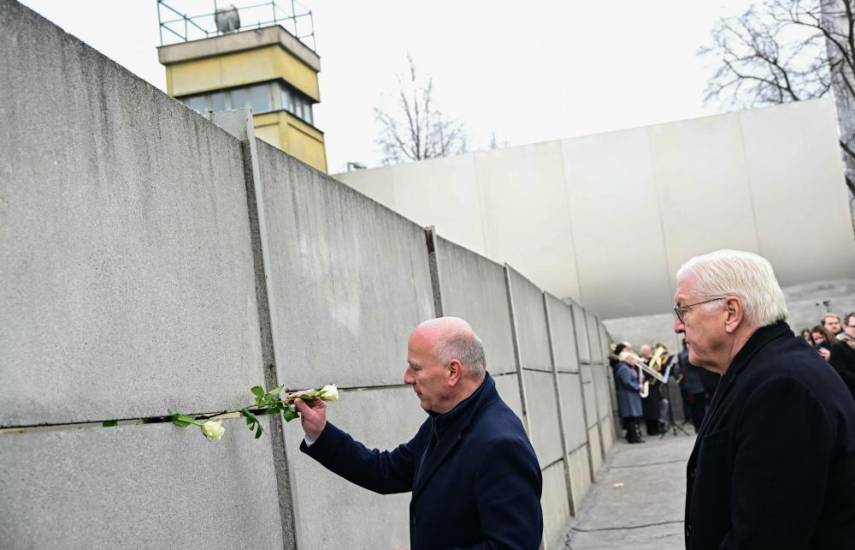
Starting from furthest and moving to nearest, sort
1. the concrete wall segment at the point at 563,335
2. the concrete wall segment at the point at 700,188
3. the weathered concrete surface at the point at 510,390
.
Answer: the concrete wall segment at the point at 700,188 < the concrete wall segment at the point at 563,335 < the weathered concrete surface at the point at 510,390

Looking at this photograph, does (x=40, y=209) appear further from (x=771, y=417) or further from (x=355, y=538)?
(x=355, y=538)

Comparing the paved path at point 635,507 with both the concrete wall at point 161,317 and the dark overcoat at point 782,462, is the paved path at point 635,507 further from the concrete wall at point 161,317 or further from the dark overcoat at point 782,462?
the dark overcoat at point 782,462

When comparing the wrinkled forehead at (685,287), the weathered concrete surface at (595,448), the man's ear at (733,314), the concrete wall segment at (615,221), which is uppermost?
the concrete wall segment at (615,221)

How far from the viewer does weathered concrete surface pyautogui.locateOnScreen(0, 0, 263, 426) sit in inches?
103

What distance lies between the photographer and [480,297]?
8594 mm

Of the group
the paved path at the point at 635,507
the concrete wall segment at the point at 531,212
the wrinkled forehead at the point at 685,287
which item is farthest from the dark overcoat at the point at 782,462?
the concrete wall segment at the point at 531,212

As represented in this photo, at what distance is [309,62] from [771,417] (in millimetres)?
32098

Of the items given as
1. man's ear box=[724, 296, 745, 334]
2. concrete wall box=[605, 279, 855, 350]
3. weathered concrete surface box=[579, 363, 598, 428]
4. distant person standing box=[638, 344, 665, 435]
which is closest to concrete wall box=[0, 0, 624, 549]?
man's ear box=[724, 296, 745, 334]

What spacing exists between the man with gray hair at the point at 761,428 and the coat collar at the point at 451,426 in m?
0.70

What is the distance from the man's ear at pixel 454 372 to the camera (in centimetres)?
369

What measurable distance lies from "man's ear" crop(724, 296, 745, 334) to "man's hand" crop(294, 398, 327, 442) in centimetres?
144

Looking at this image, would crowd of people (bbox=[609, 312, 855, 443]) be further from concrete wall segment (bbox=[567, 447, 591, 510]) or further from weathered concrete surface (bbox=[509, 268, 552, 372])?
weathered concrete surface (bbox=[509, 268, 552, 372])

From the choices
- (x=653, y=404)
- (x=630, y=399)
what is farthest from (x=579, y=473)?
(x=653, y=404)

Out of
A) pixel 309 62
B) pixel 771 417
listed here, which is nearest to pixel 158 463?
pixel 771 417
